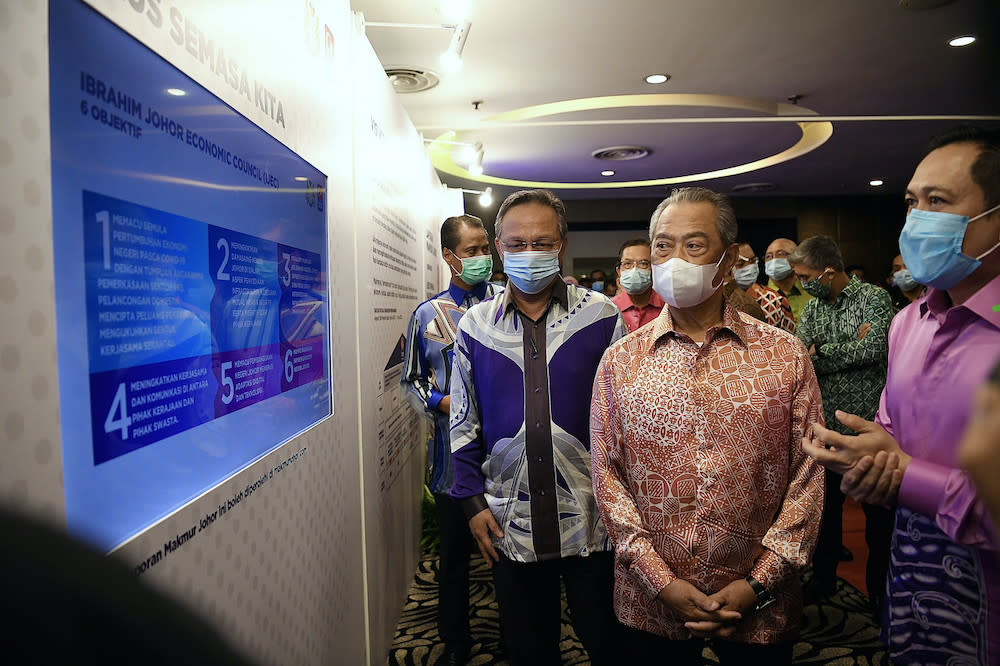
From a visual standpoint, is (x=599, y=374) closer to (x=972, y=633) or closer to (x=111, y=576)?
(x=972, y=633)

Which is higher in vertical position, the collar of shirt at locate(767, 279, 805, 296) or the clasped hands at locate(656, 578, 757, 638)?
the collar of shirt at locate(767, 279, 805, 296)

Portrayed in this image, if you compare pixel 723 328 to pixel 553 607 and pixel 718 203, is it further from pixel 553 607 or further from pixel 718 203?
pixel 553 607

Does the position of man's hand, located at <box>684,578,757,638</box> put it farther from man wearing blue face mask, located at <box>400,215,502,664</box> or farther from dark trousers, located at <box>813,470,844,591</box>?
dark trousers, located at <box>813,470,844,591</box>

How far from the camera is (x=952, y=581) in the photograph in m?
1.35

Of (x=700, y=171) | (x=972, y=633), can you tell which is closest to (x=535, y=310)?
(x=972, y=633)

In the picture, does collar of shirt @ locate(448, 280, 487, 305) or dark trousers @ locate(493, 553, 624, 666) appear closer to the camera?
dark trousers @ locate(493, 553, 624, 666)

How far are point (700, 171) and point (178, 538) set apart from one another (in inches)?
378

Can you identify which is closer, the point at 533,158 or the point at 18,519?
the point at 18,519

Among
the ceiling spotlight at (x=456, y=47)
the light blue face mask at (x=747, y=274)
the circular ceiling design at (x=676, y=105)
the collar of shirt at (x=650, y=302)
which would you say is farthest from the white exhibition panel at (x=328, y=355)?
the light blue face mask at (x=747, y=274)

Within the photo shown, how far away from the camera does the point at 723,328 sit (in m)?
1.50

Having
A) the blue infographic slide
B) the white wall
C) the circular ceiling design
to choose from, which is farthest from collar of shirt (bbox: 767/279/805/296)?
the white wall

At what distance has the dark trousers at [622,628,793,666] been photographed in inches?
55.9

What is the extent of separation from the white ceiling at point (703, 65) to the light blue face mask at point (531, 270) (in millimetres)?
2573

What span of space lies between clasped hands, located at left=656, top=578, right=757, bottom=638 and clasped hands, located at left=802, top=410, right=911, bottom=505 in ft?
1.10
